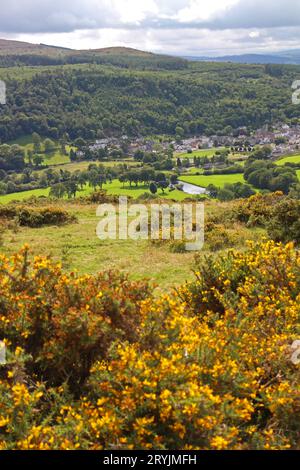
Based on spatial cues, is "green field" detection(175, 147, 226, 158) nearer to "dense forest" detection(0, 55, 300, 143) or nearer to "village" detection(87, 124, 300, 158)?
"village" detection(87, 124, 300, 158)

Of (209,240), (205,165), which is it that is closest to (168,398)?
(209,240)

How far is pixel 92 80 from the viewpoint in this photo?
188000 millimetres

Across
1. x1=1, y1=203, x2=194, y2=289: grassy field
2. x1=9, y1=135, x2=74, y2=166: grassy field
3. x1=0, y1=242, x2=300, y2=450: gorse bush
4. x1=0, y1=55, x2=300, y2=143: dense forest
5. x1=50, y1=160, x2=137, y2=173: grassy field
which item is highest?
x1=0, y1=55, x2=300, y2=143: dense forest

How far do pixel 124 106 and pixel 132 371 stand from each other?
17931 centimetres

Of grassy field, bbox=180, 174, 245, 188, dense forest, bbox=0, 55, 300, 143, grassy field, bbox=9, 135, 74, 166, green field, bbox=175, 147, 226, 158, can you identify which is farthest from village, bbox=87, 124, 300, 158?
grassy field, bbox=180, 174, 245, 188

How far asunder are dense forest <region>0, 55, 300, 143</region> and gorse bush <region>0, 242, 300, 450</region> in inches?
5528

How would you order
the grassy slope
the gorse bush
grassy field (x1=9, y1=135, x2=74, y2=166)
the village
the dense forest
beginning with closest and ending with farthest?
the gorse bush, the grassy slope, grassy field (x1=9, y1=135, x2=74, y2=166), the village, the dense forest

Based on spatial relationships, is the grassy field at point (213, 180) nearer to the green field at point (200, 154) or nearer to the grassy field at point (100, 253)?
the green field at point (200, 154)

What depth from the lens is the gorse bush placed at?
510 cm

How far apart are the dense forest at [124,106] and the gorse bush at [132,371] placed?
14042 centimetres

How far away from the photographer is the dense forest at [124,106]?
483ft

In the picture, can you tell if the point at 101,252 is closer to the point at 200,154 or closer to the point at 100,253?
the point at 100,253
